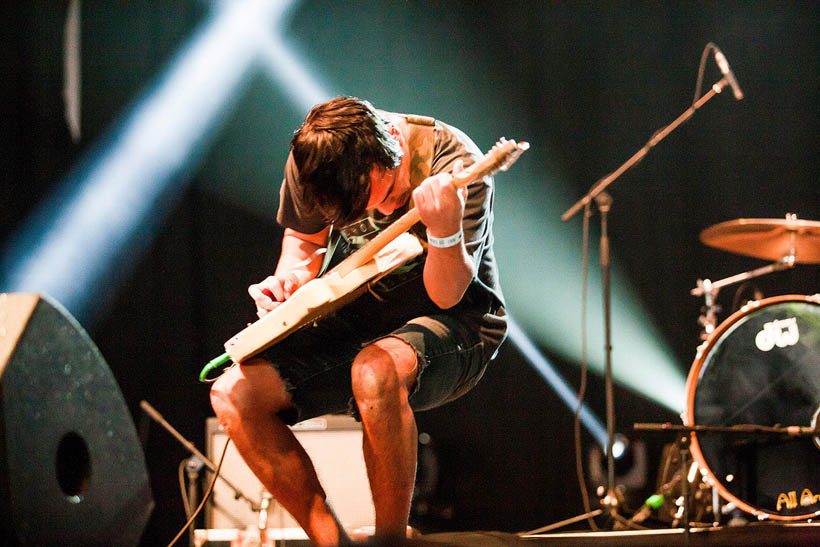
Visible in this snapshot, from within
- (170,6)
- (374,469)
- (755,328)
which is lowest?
(374,469)

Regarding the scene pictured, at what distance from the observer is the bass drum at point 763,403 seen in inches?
119

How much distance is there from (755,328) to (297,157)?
2266 mm

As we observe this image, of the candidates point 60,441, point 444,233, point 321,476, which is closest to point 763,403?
point 321,476

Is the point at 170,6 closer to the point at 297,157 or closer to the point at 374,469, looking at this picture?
the point at 297,157

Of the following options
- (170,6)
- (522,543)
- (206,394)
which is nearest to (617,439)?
(206,394)

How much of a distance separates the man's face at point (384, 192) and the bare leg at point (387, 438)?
17.2 inches

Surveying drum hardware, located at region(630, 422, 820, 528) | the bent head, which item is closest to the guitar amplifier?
drum hardware, located at region(630, 422, 820, 528)

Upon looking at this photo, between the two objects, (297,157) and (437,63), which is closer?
(297,157)

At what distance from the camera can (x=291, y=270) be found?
215 centimetres

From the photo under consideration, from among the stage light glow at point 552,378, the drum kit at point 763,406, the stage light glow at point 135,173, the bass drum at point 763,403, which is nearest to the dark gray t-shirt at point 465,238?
the drum kit at point 763,406

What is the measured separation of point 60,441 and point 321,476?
1.68 meters

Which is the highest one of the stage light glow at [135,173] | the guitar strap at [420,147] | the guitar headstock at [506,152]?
the stage light glow at [135,173]

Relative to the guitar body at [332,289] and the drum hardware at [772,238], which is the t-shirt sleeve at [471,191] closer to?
the guitar body at [332,289]

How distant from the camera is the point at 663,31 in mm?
4512
